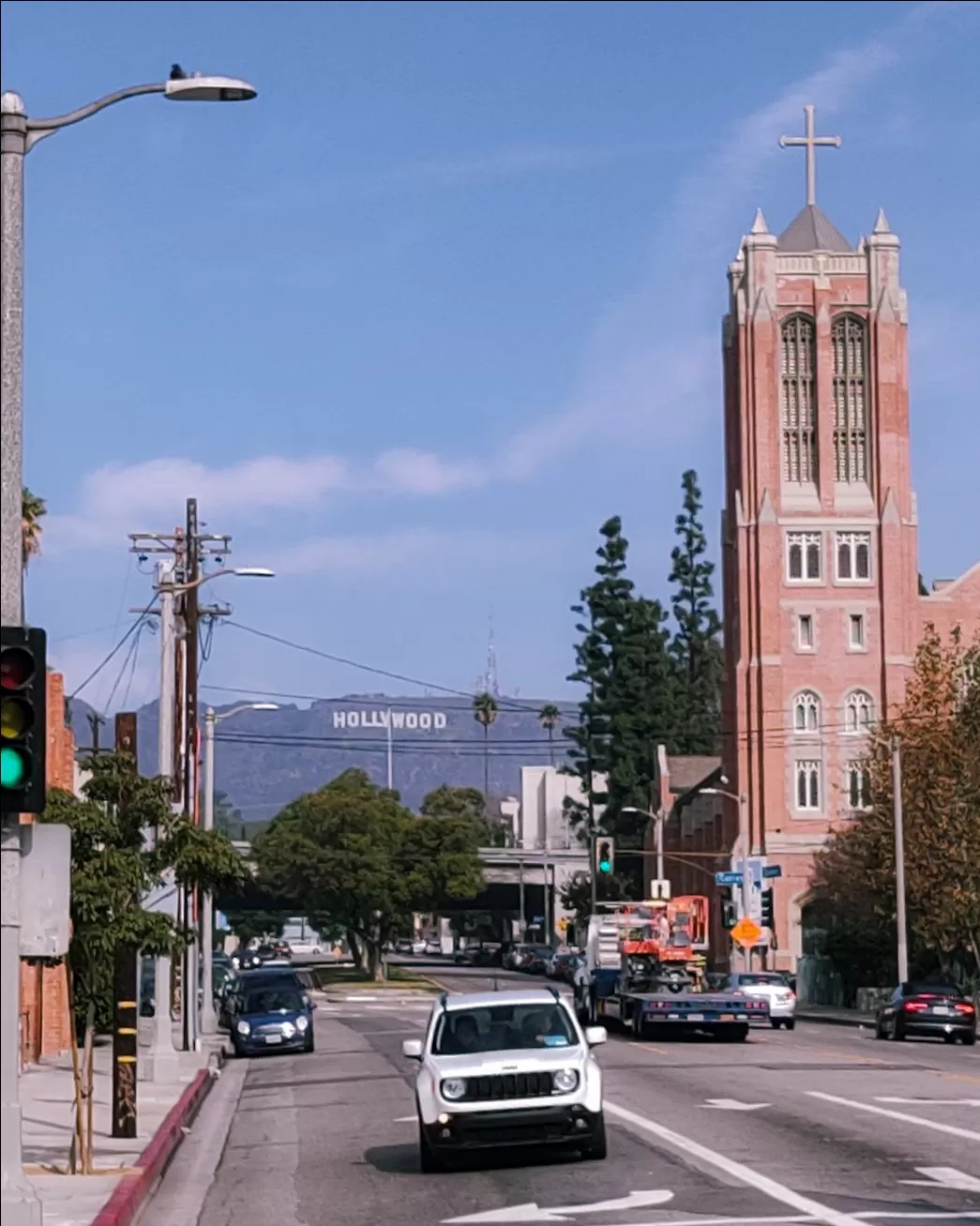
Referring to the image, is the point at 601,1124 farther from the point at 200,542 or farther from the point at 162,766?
the point at 200,542

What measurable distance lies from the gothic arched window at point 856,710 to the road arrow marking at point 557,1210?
3033 inches

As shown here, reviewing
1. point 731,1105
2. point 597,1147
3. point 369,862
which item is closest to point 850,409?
point 369,862

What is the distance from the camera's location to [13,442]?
14.2 m

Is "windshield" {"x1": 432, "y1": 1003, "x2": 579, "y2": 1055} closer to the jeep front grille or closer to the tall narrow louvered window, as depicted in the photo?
the jeep front grille

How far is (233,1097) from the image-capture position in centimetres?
3148

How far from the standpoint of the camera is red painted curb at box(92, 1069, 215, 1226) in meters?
16.1

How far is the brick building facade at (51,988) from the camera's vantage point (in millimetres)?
38844

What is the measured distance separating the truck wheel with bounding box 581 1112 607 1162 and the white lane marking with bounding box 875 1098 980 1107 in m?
6.85

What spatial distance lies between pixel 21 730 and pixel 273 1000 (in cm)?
3211

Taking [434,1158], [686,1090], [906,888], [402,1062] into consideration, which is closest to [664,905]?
[906,888]

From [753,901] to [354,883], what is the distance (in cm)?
2144

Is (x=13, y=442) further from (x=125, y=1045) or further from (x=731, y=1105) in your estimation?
(x=731, y=1105)

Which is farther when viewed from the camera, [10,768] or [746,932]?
[746,932]

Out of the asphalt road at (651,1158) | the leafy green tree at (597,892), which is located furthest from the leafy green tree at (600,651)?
the asphalt road at (651,1158)
